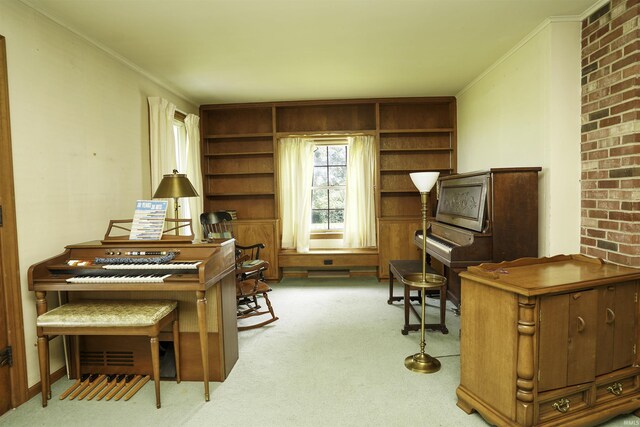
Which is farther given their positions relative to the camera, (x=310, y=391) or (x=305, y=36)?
(x=305, y=36)

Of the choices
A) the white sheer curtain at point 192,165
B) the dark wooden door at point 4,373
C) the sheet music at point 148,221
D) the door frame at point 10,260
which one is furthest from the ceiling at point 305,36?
the dark wooden door at point 4,373

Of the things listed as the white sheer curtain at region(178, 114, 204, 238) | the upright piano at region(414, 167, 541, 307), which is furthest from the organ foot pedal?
the upright piano at region(414, 167, 541, 307)

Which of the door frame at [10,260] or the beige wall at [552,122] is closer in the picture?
the door frame at [10,260]

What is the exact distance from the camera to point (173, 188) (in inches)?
106

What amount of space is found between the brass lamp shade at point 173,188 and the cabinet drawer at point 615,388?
111 inches

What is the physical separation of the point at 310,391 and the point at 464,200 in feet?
7.02

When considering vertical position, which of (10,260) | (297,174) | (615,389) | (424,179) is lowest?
(615,389)

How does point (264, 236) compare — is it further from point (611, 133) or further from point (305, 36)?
point (611, 133)

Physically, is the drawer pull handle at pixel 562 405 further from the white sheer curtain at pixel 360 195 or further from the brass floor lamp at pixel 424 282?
the white sheer curtain at pixel 360 195

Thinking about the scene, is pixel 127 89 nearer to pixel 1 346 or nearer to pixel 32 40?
pixel 32 40

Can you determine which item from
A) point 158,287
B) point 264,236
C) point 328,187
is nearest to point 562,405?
point 158,287

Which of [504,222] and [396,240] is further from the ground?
[504,222]

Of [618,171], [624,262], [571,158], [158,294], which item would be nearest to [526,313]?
[624,262]

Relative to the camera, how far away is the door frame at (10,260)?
2.01 metres
